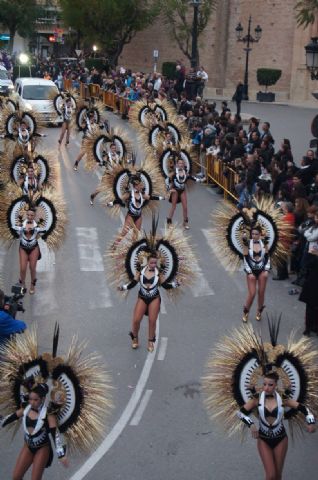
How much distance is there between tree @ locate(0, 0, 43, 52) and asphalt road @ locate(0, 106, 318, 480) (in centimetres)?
4778

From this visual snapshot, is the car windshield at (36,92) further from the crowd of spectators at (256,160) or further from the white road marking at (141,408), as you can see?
the white road marking at (141,408)

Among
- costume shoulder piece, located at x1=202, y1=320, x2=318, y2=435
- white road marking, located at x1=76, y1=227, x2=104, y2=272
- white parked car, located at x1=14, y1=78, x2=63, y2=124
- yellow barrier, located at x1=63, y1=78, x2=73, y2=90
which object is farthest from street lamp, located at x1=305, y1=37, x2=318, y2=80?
yellow barrier, located at x1=63, y1=78, x2=73, y2=90

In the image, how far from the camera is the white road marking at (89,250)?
15.5 meters

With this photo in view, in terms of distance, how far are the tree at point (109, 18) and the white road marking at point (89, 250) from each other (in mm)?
34018

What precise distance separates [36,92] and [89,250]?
16.4 meters

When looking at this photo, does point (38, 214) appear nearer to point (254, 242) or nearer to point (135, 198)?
point (135, 198)

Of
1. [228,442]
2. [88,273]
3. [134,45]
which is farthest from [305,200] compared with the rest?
[134,45]

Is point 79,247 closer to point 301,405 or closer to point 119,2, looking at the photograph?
point 301,405

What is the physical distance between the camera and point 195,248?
1697 cm

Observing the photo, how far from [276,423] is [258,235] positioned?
16.1 ft

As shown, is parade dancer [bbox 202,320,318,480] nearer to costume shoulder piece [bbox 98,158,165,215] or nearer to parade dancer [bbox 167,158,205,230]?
costume shoulder piece [bbox 98,158,165,215]

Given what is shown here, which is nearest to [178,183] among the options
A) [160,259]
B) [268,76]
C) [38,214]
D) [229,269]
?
[229,269]

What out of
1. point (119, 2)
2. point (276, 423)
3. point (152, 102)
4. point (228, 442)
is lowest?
point (228, 442)

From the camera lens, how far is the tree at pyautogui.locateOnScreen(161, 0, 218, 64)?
161 feet
